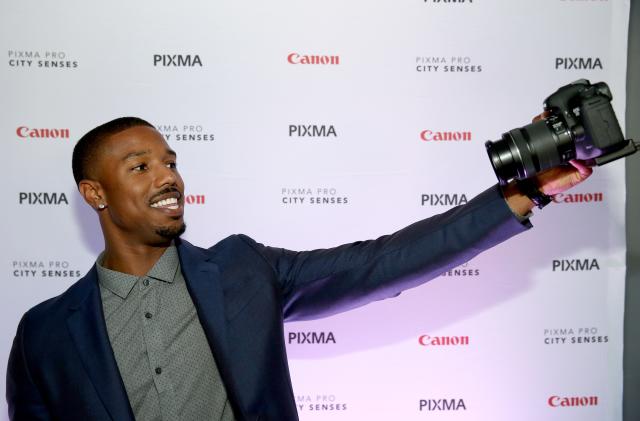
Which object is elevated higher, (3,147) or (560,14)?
(560,14)

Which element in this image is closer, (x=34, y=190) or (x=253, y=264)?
(x=253, y=264)

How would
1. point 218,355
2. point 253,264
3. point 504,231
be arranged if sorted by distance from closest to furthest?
point 504,231 → point 218,355 → point 253,264

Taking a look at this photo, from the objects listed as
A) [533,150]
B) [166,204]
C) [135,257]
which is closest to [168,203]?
[166,204]

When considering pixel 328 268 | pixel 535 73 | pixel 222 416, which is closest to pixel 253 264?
pixel 328 268

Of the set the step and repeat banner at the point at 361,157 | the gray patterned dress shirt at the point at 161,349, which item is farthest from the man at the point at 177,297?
the step and repeat banner at the point at 361,157

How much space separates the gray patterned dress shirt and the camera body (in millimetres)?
832

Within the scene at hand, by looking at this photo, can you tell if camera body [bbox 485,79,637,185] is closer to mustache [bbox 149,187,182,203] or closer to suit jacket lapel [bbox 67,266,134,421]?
mustache [bbox 149,187,182,203]

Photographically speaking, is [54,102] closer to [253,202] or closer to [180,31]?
[180,31]

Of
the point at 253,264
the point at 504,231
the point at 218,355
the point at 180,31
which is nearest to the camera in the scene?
the point at 504,231

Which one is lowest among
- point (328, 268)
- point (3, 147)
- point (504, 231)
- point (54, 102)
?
point (328, 268)

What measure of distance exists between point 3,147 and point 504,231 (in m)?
1.73

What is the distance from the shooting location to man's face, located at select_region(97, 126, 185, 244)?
1.54 metres

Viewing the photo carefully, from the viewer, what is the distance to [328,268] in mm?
1537

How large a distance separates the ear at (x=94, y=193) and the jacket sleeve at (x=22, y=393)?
1.23ft
